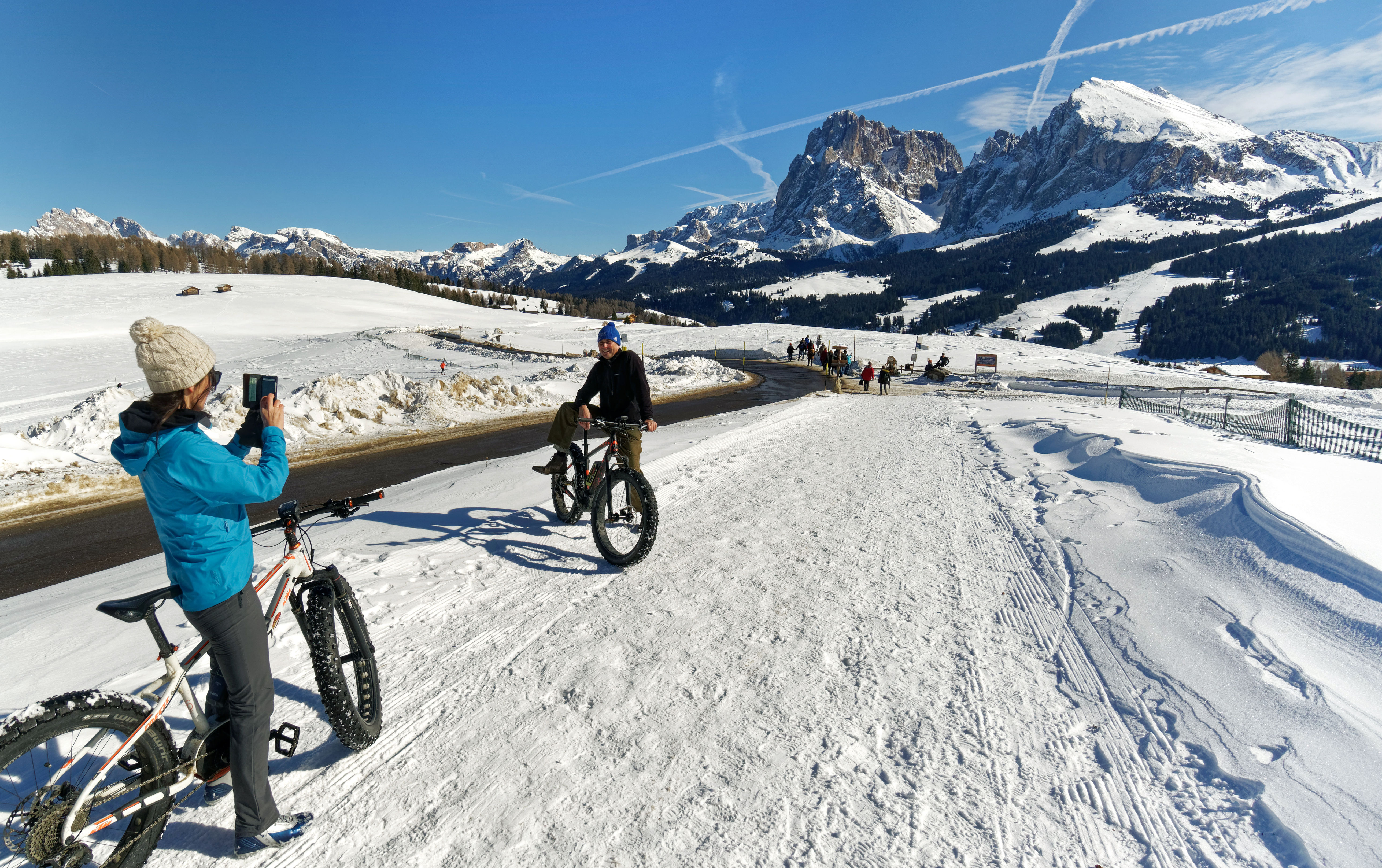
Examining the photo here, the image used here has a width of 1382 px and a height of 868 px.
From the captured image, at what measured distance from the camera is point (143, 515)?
8.21 meters

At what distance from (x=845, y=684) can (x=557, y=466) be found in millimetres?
3835

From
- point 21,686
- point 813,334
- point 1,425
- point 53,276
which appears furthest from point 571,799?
point 53,276

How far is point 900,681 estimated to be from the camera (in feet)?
12.6

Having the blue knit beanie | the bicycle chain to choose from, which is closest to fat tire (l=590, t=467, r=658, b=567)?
the blue knit beanie

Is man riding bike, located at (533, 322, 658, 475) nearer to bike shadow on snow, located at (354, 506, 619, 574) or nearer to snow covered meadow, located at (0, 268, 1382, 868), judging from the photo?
bike shadow on snow, located at (354, 506, 619, 574)

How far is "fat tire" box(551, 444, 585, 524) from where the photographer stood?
639 cm

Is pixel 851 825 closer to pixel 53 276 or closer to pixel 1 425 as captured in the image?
pixel 1 425

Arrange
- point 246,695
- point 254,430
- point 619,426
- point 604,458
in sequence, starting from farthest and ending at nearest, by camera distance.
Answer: point 604,458
point 619,426
point 254,430
point 246,695

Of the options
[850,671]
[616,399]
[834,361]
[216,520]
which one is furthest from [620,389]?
[834,361]

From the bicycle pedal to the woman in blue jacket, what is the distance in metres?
0.18

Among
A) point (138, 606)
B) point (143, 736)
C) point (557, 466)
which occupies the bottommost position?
point (143, 736)

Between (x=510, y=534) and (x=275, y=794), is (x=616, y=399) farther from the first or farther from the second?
(x=275, y=794)

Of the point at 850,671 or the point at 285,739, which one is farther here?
the point at 850,671

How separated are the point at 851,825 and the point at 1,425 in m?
25.3
